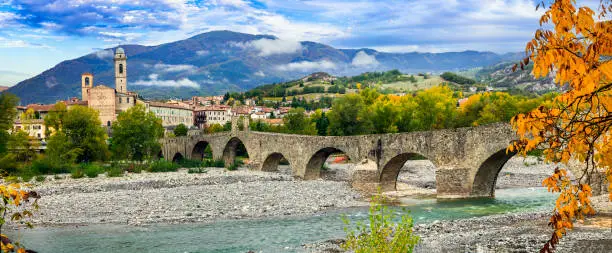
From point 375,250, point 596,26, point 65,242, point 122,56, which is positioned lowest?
point 65,242

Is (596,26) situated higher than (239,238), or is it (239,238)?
(596,26)

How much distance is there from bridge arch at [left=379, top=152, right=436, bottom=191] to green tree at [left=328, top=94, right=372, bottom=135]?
1980 cm

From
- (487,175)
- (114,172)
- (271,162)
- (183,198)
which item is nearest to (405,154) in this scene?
(487,175)

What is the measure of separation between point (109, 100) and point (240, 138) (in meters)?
46.8

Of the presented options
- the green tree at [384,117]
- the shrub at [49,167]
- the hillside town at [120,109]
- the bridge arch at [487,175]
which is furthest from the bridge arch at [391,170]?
the hillside town at [120,109]

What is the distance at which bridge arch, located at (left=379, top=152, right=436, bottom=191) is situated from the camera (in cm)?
2851

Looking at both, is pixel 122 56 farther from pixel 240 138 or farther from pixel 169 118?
pixel 240 138

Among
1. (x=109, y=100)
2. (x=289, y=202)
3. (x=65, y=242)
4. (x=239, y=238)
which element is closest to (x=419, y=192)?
(x=289, y=202)

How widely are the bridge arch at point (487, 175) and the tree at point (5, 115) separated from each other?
33838mm

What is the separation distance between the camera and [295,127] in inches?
2406

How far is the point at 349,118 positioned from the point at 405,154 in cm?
2327

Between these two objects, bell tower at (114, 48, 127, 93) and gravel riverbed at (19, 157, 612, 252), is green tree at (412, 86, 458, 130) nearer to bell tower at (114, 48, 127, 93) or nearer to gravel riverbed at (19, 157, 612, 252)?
gravel riverbed at (19, 157, 612, 252)

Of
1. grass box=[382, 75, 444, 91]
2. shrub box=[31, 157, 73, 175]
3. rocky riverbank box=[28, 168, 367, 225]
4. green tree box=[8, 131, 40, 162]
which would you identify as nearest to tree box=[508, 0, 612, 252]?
rocky riverbank box=[28, 168, 367, 225]

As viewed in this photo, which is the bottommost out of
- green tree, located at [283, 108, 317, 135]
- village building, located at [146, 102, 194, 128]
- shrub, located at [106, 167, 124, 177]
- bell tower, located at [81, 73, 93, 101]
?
shrub, located at [106, 167, 124, 177]
